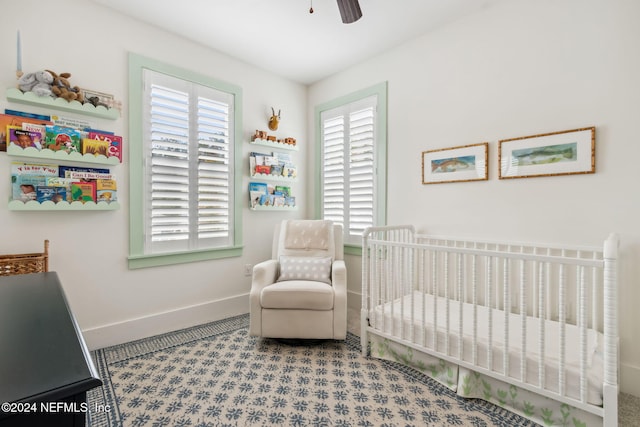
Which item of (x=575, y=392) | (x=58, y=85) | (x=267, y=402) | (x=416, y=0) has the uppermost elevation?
(x=416, y=0)

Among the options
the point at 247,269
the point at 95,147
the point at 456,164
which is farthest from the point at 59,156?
the point at 456,164

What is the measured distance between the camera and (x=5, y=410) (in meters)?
0.47

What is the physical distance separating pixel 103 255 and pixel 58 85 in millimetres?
1210

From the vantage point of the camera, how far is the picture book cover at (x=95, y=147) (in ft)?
7.11

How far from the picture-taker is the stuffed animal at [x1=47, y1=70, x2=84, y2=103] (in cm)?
204

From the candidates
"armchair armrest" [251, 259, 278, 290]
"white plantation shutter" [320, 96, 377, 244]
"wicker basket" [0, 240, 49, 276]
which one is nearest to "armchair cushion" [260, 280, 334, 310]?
"armchair armrest" [251, 259, 278, 290]

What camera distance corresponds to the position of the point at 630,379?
1758 mm

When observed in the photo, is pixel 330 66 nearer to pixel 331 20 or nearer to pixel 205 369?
pixel 331 20

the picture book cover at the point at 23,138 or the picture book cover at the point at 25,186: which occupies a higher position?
the picture book cover at the point at 23,138

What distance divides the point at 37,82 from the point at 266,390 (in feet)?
7.92

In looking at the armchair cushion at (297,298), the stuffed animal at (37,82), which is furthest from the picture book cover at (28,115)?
the armchair cushion at (297,298)

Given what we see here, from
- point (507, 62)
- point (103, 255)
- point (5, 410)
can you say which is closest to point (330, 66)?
point (507, 62)

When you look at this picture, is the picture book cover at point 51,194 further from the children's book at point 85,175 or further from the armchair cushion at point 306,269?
the armchair cushion at point 306,269

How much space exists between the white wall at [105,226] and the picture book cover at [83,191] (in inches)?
4.9
